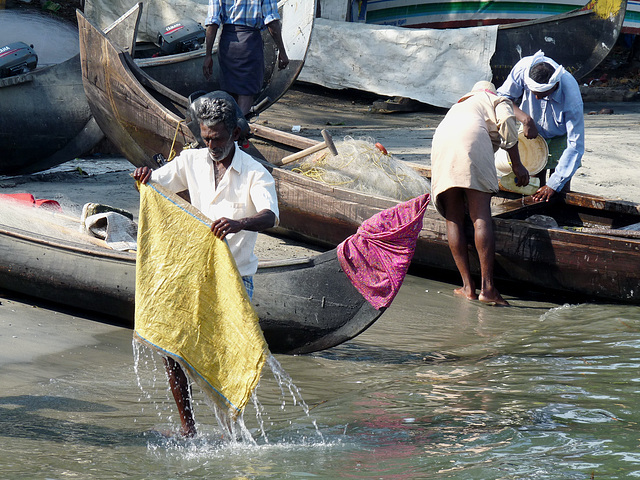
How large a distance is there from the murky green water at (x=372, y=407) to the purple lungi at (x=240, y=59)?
133 inches

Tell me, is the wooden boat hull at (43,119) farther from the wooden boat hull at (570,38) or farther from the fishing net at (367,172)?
the wooden boat hull at (570,38)

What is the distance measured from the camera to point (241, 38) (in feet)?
24.8

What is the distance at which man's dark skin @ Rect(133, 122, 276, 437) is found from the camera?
310 cm

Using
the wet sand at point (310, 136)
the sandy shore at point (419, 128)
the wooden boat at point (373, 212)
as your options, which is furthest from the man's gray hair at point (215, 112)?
the sandy shore at point (419, 128)

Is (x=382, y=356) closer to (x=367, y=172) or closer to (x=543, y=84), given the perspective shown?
(x=367, y=172)

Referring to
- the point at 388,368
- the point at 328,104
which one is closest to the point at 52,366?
the point at 388,368

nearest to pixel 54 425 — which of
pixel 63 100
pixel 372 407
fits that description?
pixel 372 407

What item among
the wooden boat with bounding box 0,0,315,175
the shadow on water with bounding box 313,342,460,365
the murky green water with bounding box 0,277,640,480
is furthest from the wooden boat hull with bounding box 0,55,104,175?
the shadow on water with bounding box 313,342,460,365

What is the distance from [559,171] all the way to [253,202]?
3.64 metres

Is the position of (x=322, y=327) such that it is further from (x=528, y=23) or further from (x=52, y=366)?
(x=528, y=23)

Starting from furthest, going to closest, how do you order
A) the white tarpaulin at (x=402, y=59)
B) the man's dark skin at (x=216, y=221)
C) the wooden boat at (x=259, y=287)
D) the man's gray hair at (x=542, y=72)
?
the white tarpaulin at (x=402, y=59) < the man's gray hair at (x=542, y=72) < the wooden boat at (x=259, y=287) < the man's dark skin at (x=216, y=221)

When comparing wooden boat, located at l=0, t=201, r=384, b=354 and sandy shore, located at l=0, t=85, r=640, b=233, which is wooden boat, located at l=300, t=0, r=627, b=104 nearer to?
sandy shore, located at l=0, t=85, r=640, b=233

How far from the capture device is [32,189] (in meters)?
7.58

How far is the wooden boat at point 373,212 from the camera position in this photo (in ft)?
18.1
